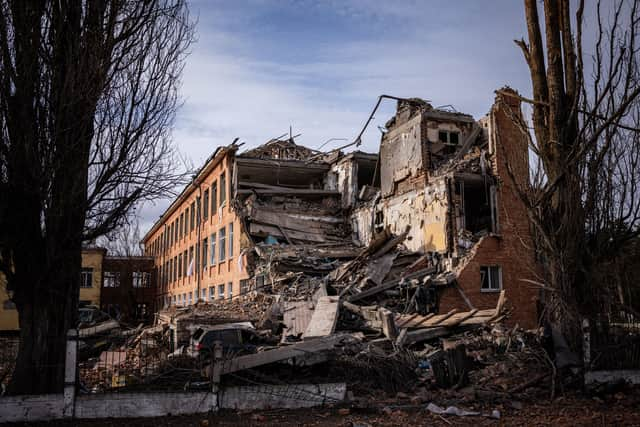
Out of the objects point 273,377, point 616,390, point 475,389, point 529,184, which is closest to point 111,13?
point 273,377

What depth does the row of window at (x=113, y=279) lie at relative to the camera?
43.2 meters

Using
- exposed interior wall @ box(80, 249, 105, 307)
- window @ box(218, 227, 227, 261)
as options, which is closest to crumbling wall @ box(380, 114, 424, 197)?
window @ box(218, 227, 227, 261)

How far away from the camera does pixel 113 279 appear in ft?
156

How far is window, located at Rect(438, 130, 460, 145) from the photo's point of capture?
22.0m

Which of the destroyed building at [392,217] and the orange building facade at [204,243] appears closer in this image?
the destroyed building at [392,217]

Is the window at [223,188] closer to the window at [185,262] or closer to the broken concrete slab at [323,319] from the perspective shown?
the window at [185,262]

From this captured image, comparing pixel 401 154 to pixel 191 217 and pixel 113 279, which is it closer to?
pixel 191 217

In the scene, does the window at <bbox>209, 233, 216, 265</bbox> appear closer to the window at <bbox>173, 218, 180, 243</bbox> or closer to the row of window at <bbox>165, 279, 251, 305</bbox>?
the row of window at <bbox>165, 279, 251, 305</bbox>

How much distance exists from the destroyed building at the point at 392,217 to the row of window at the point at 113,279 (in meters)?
17.4

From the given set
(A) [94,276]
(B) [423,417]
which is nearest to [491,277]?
(B) [423,417]

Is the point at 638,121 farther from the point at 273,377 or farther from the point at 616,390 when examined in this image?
the point at 273,377

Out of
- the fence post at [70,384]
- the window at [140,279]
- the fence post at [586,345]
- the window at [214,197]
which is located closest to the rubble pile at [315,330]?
the fence post at [70,384]

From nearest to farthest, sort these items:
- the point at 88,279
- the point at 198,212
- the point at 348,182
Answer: the point at 348,182, the point at 198,212, the point at 88,279

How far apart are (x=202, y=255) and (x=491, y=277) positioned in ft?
67.0
